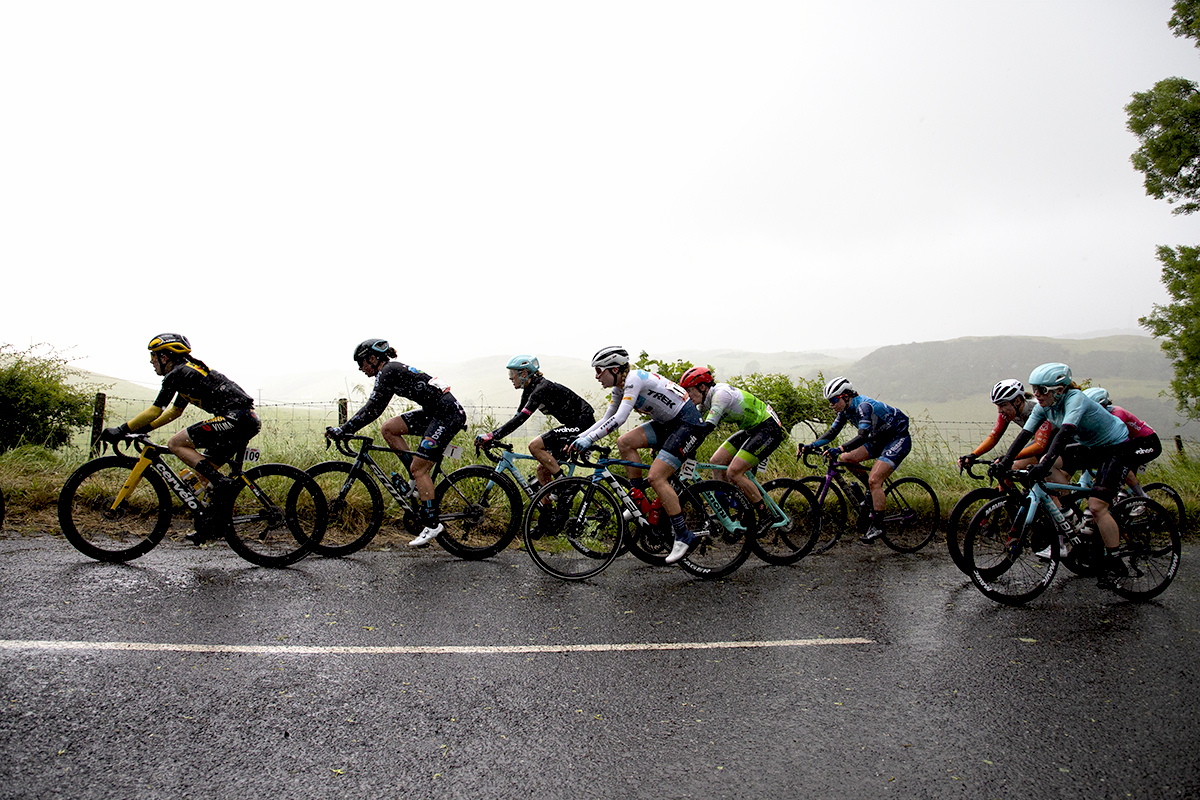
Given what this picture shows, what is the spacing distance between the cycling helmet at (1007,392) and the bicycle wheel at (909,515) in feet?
4.56

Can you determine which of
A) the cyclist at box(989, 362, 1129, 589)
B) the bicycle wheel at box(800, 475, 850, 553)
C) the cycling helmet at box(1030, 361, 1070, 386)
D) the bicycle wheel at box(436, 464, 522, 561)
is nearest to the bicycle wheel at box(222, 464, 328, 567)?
the bicycle wheel at box(436, 464, 522, 561)

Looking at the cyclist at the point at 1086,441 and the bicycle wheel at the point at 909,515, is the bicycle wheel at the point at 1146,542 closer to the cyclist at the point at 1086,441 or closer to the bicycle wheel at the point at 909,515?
the cyclist at the point at 1086,441

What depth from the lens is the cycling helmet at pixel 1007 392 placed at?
7391 millimetres

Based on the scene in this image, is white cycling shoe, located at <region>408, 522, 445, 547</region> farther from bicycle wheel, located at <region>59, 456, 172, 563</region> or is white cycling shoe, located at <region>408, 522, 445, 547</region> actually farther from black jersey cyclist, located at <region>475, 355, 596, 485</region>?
bicycle wheel, located at <region>59, 456, 172, 563</region>

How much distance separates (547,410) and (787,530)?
9.54 ft

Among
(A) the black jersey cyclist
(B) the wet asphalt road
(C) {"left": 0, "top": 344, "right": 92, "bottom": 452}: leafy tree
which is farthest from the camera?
(C) {"left": 0, "top": 344, "right": 92, "bottom": 452}: leafy tree

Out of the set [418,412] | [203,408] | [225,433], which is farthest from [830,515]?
[203,408]

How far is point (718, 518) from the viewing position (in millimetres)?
6680

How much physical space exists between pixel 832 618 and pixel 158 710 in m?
4.46

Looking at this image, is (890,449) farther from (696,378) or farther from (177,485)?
(177,485)

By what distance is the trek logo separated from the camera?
6125 mm

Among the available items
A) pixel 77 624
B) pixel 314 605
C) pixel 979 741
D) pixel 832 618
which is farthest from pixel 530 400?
pixel 979 741

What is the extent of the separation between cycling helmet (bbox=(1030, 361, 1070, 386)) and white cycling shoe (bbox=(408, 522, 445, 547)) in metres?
5.78

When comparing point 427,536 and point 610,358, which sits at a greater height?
point 610,358
